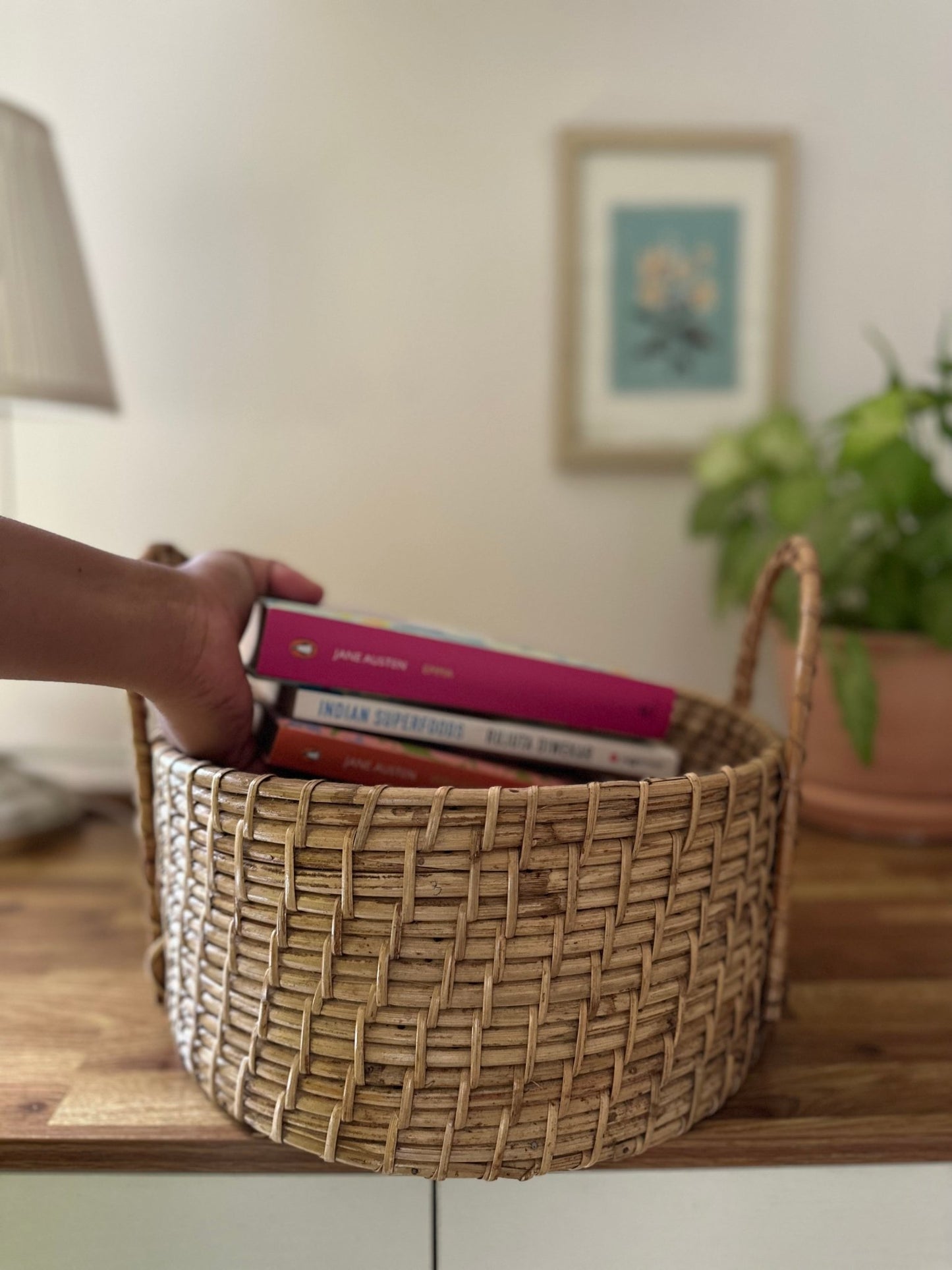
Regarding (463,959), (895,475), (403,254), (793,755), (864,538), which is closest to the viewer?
(463,959)

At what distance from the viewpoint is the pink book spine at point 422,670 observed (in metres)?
0.60

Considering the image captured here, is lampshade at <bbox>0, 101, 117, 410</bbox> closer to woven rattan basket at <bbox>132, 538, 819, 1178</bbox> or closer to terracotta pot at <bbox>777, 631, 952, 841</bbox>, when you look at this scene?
woven rattan basket at <bbox>132, 538, 819, 1178</bbox>

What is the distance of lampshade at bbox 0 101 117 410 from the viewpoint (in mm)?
917

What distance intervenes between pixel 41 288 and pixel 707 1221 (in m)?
0.98

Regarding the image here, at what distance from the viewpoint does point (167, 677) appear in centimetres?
53

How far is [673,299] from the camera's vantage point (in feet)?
3.79

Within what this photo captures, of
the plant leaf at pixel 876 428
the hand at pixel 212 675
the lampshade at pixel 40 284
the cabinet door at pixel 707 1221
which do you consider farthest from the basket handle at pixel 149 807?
the plant leaf at pixel 876 428

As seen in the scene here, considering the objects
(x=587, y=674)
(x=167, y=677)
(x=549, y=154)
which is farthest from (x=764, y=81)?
(x=167, y=677)

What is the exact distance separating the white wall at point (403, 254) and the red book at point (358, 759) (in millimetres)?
620

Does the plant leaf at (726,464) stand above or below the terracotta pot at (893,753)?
above

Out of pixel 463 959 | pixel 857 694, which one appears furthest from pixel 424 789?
pixel 857 694

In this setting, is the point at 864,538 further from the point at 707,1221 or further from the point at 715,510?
the point at 707,1221

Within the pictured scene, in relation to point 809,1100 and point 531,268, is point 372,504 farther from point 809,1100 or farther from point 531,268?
point 809,1100

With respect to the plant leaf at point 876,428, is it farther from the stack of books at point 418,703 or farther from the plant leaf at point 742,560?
the stack of books at point 418,703
